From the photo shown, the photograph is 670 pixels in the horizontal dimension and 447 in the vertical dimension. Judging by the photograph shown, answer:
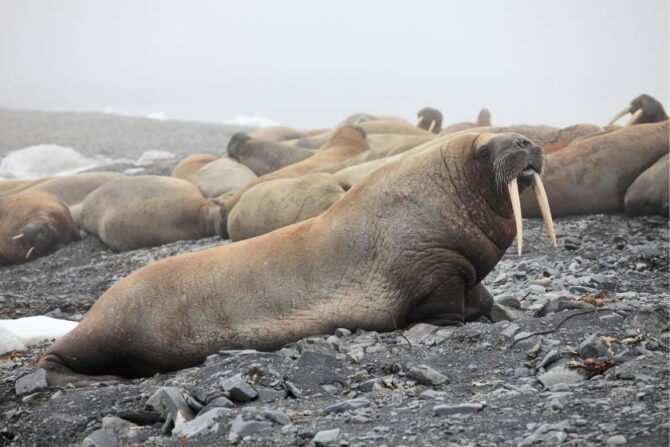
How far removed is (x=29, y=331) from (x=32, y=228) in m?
5.48

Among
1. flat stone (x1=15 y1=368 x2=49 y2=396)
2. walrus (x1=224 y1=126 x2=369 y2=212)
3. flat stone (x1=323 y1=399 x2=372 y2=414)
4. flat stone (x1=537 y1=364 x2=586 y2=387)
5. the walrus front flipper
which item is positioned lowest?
the walrus front flipper

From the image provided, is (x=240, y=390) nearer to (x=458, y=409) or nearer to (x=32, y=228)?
(x=458, y=409)

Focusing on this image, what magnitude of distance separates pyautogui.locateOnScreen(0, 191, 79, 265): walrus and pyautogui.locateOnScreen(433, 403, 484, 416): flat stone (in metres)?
9.19

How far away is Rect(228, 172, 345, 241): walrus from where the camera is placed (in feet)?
28.8

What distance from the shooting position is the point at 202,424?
13.7 feet

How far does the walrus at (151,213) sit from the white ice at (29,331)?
3772mm

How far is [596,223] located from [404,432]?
18.1ft

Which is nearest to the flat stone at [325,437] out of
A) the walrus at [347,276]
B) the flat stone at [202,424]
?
the flat stone at [202,424]

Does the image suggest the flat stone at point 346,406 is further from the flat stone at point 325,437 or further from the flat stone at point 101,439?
the flat stone at point 101,439

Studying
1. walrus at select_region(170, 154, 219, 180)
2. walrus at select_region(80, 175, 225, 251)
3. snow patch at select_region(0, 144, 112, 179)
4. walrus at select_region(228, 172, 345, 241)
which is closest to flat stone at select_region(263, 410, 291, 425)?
walrus at select_region(228, 172, 345, 241)

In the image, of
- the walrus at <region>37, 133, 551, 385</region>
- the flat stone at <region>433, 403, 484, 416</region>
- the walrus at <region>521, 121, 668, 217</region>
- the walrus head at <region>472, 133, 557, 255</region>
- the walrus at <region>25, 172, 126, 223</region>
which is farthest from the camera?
the walrus at <region>25, 172, 126, 223</region>

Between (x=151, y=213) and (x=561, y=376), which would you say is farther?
(x=151, y=213)

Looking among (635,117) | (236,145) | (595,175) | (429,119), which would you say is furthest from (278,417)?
(429,119)

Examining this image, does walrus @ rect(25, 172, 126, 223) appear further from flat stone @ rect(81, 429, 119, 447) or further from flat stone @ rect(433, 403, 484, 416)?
flat stone @ rect(433, 403, 484, 416)
